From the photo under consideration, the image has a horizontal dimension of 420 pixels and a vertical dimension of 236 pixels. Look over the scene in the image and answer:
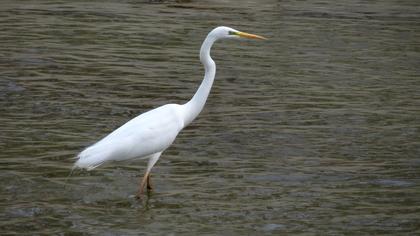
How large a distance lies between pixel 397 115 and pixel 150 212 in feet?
17.3

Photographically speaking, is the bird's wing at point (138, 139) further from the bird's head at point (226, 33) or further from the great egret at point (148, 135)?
the bird's head at point (226, 33)

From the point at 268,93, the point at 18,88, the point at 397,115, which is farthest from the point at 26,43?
the point at 397,115

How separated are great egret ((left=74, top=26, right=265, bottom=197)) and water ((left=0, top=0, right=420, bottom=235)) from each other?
1.29 ft

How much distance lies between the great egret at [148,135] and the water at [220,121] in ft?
1.29

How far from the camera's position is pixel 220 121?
1227 centimetres

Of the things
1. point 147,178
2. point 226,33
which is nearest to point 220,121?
point 226,33

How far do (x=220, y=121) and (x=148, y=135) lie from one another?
3.39m

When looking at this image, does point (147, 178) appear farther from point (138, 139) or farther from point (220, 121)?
point (220, 121)

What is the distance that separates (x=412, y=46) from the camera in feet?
61.3

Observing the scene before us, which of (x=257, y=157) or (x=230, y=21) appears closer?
(x=257, y=157)

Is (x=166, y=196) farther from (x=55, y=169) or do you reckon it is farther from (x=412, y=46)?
(x=412, y=46)

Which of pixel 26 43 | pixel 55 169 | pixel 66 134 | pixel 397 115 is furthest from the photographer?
pixel 26 43

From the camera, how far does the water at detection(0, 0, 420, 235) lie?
846 cm

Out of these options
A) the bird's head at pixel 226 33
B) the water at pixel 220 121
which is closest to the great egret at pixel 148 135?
the bird's head at pixel 226 33
